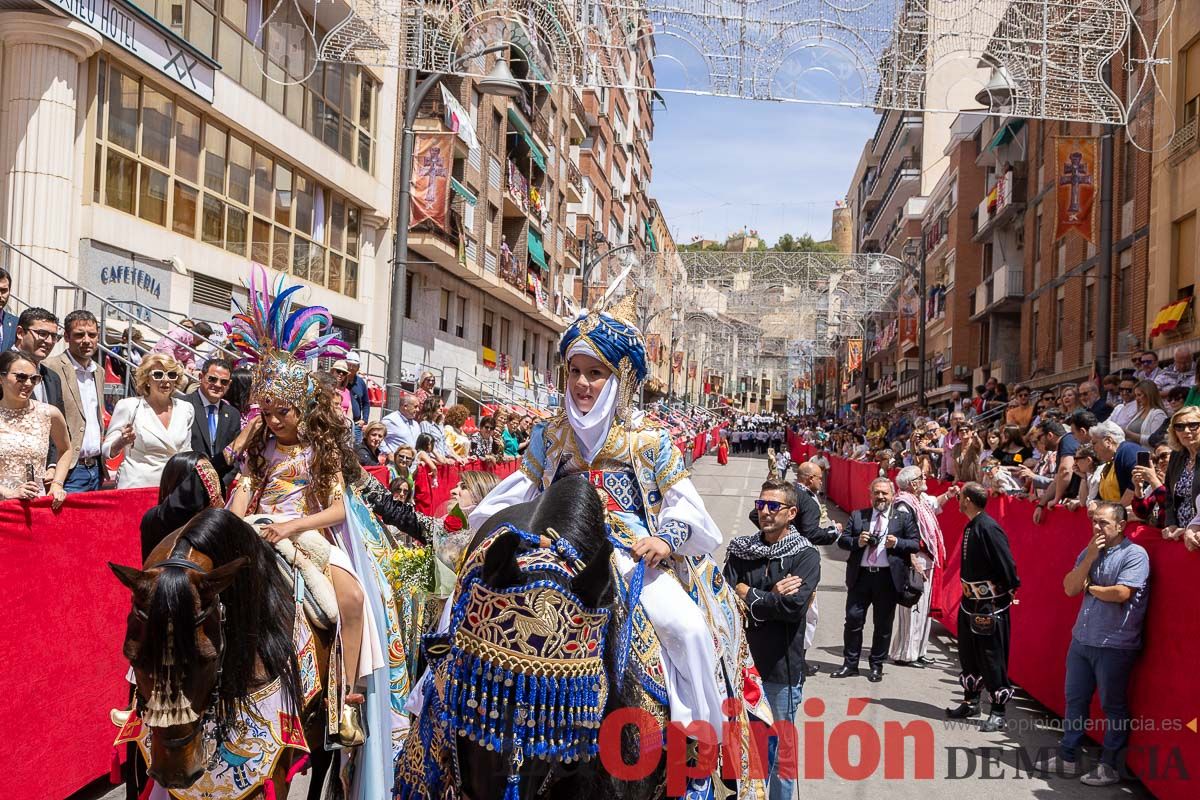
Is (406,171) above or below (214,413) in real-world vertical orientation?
above

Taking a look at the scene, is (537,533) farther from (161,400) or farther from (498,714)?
(161,400)

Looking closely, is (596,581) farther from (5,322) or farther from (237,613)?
(5,322)

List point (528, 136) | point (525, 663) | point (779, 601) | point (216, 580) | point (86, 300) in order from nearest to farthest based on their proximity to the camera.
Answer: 1. point (525, 663)
2. point (216, 580)
3. point (779, 601)
4. point (86, 300)
5. point (528, 136)

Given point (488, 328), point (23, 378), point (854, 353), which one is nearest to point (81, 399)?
point (23, 378)

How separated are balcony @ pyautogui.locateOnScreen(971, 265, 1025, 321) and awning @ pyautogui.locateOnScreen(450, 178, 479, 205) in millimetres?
17763

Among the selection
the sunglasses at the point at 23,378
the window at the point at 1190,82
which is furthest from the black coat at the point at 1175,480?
the window at the point at 1190,82

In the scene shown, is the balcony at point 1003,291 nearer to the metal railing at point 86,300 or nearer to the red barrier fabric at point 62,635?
the metal railing at point 86,300

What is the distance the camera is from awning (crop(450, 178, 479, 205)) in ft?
97.5

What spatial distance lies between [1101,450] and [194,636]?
860 centimetres

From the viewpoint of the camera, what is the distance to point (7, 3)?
1315 cm

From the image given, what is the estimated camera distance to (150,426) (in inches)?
288

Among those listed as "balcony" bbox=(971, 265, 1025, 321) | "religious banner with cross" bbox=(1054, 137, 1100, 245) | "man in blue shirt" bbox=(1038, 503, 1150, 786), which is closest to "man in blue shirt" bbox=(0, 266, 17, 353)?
"man in blue shirt" bbox=(1038, 503, 1150, 786)

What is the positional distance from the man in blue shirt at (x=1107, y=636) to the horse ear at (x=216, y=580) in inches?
229

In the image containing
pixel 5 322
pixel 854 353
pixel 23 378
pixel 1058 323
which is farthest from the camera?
pixel 854 353
